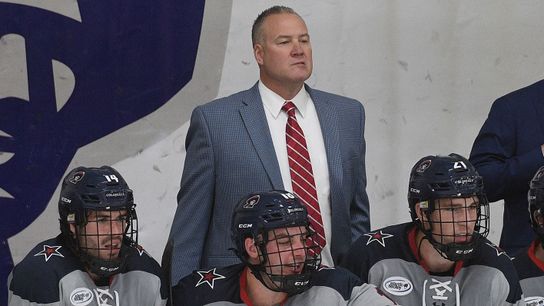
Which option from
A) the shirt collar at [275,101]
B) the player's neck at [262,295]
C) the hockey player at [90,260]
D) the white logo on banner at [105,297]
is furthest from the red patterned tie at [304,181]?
the white logo on banner at [105,297]

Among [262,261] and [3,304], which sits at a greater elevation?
[262,261]

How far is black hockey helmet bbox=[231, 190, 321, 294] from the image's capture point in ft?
14.3

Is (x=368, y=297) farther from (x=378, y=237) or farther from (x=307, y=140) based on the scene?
(x=307, y=140)

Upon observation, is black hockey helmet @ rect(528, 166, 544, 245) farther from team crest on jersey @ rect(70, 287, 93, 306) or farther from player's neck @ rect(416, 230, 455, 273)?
team crest on jersey @ rect(70, 287, 93, 306)

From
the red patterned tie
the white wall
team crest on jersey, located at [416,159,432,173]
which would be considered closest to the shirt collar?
the red patterned tie

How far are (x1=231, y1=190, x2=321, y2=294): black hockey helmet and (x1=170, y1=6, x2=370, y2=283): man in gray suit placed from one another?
41 cm

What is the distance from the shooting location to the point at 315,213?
4.97 meters

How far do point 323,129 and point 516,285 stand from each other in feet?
2.79

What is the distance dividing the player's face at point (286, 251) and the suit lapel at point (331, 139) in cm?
59

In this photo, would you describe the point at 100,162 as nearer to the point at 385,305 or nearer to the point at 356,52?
the point at 356,52

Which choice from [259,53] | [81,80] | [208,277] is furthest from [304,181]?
[81,80]

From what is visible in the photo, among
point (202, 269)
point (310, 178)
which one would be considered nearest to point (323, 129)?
point (310, 178)

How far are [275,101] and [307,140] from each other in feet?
0.57

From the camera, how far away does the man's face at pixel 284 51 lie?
16.5 ft
